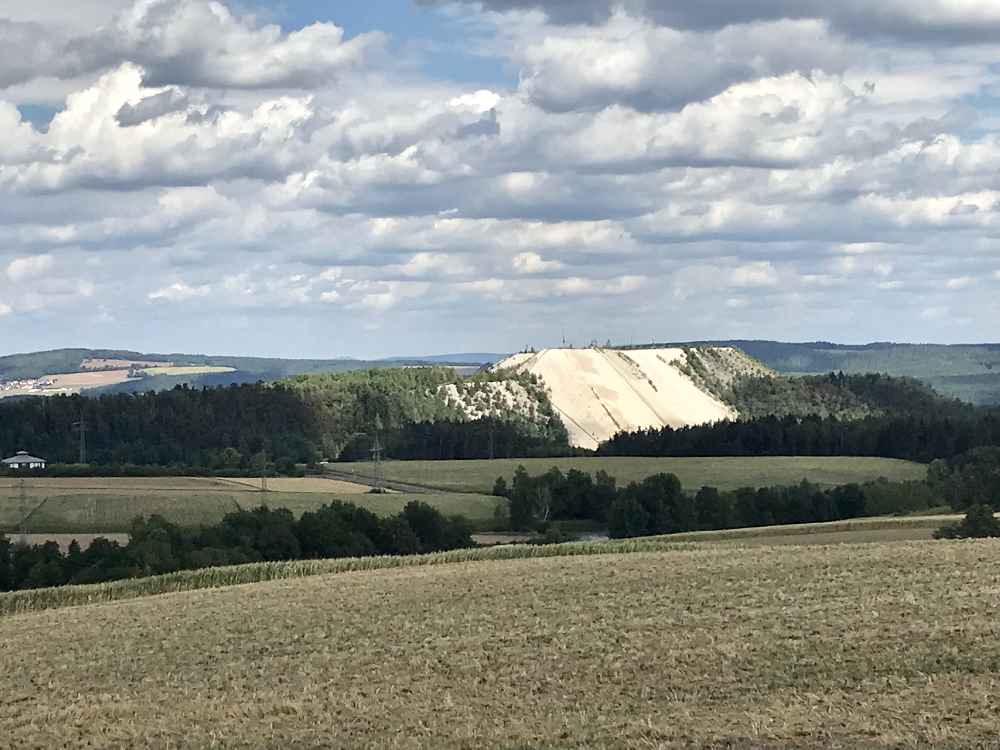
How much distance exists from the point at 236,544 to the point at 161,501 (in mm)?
34651

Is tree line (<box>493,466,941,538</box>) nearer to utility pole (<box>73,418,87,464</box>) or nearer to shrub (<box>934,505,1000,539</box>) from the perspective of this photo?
shrub (<box>934,505,1000,539</box>)

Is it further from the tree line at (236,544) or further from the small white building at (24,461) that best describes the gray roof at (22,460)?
the tree line at (236,544)

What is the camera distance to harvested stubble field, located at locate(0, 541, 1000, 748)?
26.9 meters

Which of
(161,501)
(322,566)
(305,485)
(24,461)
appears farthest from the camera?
(24,461)

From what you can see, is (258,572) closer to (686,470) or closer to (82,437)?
(686,470)

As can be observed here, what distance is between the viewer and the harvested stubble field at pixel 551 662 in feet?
88.3

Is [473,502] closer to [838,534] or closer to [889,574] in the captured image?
[838,534]

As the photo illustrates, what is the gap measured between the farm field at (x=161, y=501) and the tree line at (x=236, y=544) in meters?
9.65

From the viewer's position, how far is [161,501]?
121 meters

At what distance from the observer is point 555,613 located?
41.1 meters

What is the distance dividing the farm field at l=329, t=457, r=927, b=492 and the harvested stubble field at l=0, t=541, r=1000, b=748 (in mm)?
95371

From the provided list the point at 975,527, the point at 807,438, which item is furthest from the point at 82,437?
the point at 975,527

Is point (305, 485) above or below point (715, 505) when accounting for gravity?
above

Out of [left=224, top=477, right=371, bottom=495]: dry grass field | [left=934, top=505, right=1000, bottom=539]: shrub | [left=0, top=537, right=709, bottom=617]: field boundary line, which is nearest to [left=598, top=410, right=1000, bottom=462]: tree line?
[left=224, top=477, right=371, bottom=495]: dry grass field
